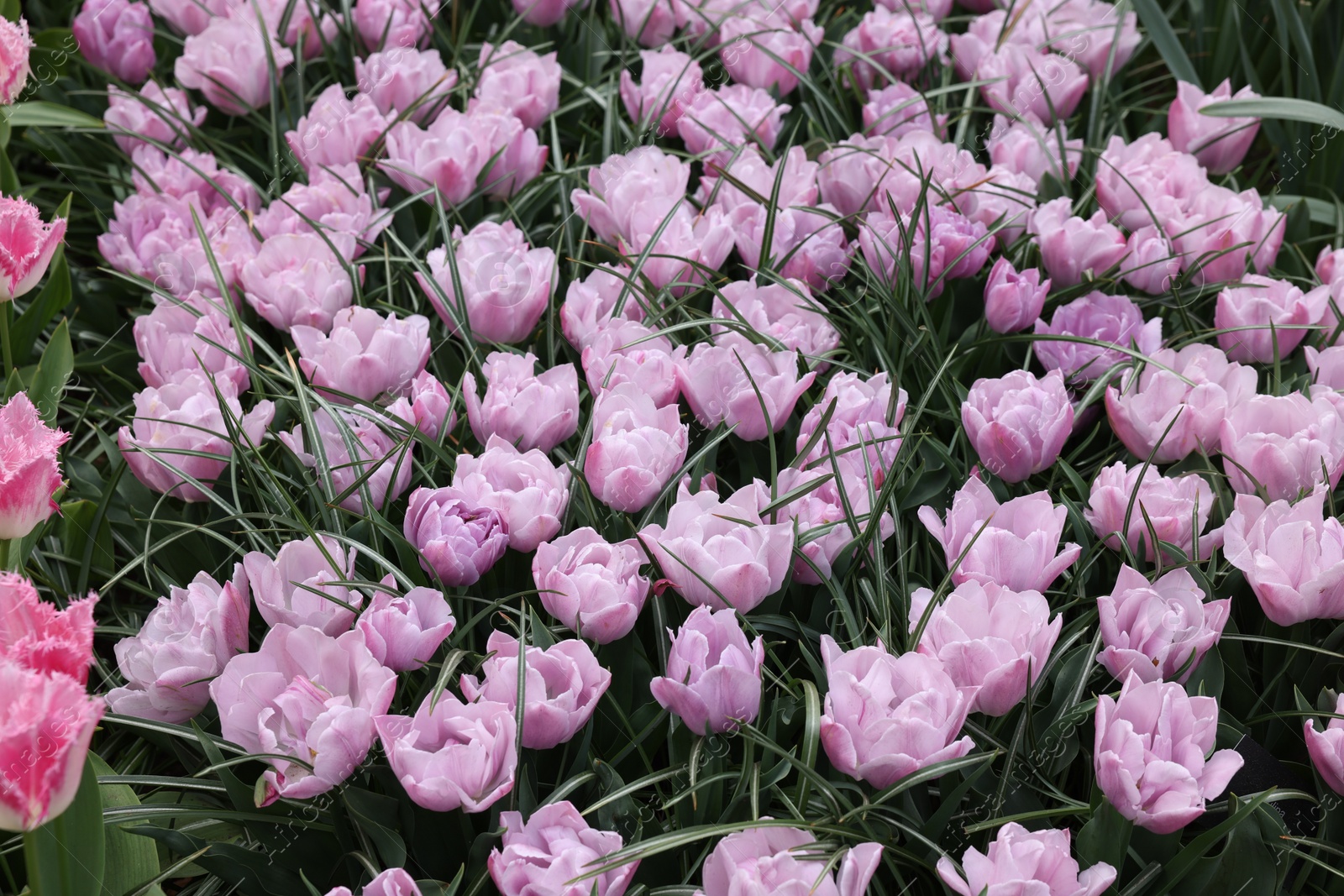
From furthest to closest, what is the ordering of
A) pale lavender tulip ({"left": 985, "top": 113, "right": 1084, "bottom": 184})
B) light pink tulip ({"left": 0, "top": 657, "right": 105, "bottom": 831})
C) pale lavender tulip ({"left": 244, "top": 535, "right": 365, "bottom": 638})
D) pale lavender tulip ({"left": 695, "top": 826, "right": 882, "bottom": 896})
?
pale lavender tulip ({"left": 985, "top": 113, "right": 1084, "bottom": 184}) < pale lavender tulip ({"left": 244, "top": 535, "right": 365, "bottom": 638}) < pale lavender tulip ({"left": 695, "top": 826, "right": 882, "bottom": 896}) < light pink tulip ({"left": 0, "top": 657, "right": 105, "bottom": 831})

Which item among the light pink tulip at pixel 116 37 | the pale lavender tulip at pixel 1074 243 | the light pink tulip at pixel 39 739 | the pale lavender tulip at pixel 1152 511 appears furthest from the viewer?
the light pink tulip at pixel 116 37

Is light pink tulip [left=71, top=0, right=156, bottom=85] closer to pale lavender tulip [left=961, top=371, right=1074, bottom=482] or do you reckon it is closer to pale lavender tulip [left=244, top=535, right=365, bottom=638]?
pale lavender tulip [left=244, top=535, right=365, bottom=638]

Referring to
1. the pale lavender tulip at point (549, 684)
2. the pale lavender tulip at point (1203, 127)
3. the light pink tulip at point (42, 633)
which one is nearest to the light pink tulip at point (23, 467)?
the light pink tulip at point (42, 633)

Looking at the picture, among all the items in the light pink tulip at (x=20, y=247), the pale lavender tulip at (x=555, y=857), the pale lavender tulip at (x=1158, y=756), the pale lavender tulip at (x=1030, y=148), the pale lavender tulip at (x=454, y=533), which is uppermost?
the light pink tulip at (x=20, y=247)

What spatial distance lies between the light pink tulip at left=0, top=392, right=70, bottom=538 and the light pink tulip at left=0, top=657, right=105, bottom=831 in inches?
10.8

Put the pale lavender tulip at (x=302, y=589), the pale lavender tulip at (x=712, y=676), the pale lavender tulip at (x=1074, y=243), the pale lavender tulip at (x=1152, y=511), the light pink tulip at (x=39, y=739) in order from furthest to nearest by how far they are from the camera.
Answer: the pale lavender tulip at (x=1074, y=243)
the pale lavender tulip at (x=1152, y=511)
the pale lavender tulip at (x=302, y=589)
the pale lavender tulip at (x=712, y=676)
the light pink tulip at (x=39, y=739)

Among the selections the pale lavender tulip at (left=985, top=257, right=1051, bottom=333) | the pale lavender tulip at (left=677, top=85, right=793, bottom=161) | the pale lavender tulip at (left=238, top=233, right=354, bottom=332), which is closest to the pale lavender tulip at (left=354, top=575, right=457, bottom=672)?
the pale lavender tulip at (left=238, top=233, right=354, bottom=332)

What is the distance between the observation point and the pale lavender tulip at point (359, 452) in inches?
50.7

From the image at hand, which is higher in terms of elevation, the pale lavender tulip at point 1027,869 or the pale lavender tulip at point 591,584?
the pale lavender tulip at point 591,584

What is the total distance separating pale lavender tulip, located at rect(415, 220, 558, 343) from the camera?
58.3 inches

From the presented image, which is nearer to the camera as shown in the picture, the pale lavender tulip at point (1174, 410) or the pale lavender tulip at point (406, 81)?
the pale lavender tulip at point (1174, 410)

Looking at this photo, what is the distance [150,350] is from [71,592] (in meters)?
0.33

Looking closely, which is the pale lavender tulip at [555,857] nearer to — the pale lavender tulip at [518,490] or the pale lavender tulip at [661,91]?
the pale lavender tulip at [518,490]

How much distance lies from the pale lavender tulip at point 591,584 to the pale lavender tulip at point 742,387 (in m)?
0.28
